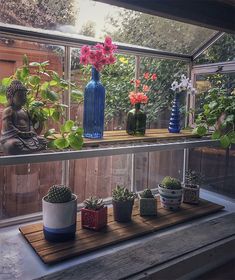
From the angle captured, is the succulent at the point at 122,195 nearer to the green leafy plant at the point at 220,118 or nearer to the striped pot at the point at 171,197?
the striped pot at the point at 171,197

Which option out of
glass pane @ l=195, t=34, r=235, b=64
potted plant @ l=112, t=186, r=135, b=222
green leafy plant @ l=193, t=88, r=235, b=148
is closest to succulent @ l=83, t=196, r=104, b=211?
potted plant @ l=112, t=186, r=135, b=222

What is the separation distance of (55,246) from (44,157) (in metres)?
0.49

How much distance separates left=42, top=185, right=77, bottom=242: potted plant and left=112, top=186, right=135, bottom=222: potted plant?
1.06ft

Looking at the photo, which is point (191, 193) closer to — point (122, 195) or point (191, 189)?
point (191, 189)

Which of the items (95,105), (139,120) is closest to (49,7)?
(95,105)

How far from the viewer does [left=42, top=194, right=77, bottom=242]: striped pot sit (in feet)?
5.01

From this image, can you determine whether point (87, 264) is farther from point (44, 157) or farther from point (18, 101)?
point (18, 101)

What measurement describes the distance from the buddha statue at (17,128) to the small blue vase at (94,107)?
353mm

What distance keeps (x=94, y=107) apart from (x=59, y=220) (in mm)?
651

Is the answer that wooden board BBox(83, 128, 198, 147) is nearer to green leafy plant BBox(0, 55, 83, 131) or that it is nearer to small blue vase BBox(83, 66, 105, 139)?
small blue vase BBox(83, 66, 105, 139)

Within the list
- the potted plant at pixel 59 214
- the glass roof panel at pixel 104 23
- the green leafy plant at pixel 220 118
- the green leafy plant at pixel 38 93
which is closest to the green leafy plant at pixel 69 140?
the green leafy plant at pixel 38 93

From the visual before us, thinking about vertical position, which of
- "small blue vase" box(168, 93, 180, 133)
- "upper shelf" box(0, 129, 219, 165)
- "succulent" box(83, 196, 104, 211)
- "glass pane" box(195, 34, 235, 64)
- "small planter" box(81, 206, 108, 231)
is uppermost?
"glass pane" box(195, 34, 235, 64)

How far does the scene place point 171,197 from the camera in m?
2.06

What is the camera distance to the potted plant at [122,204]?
Answer: 181 centimetres
